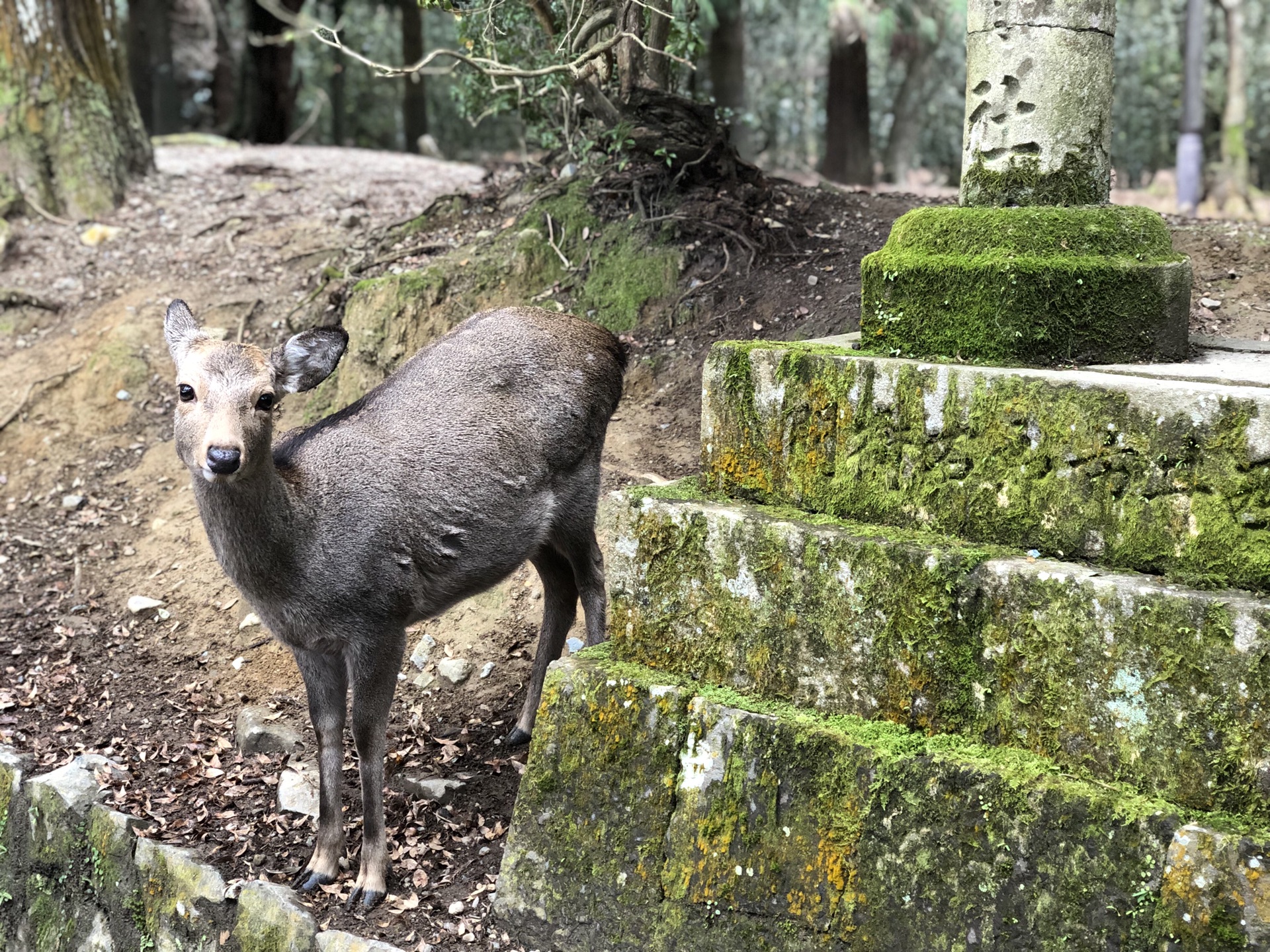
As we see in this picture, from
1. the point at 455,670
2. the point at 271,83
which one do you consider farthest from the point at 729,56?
the point at 455,670

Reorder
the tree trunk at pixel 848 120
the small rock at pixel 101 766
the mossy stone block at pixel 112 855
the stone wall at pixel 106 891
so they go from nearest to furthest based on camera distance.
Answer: the stone wall at pixel 106 891
the mossy stone block at pixel 112 855
the small rock at pixel 101 766
the tree trunk at pixel 848 120

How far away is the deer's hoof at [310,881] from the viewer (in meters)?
4.51

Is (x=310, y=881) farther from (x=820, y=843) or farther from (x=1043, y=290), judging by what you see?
(x=1043, y=290)

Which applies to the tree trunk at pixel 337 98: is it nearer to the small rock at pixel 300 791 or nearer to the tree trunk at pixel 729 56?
the tree trunk at pixel 729 56

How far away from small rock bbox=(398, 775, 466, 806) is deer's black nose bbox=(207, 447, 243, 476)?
5.50 feet

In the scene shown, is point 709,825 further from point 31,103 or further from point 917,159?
point 917,159

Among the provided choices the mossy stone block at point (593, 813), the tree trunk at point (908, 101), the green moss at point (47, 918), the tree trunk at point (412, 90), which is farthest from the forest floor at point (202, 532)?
the tree trunk at point (908, 101)

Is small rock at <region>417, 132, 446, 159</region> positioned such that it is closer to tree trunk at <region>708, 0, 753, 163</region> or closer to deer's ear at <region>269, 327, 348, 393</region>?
tree trunk at <region>708, 0, 753, 163</region>

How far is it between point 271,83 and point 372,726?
51.4 feet

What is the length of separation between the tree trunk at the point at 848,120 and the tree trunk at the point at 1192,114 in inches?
146

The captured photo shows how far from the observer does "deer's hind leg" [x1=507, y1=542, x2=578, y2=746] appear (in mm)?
5453

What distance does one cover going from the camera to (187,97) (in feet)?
74.3

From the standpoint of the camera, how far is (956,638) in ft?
11.0

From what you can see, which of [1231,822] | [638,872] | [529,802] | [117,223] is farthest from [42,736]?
[117,223]
